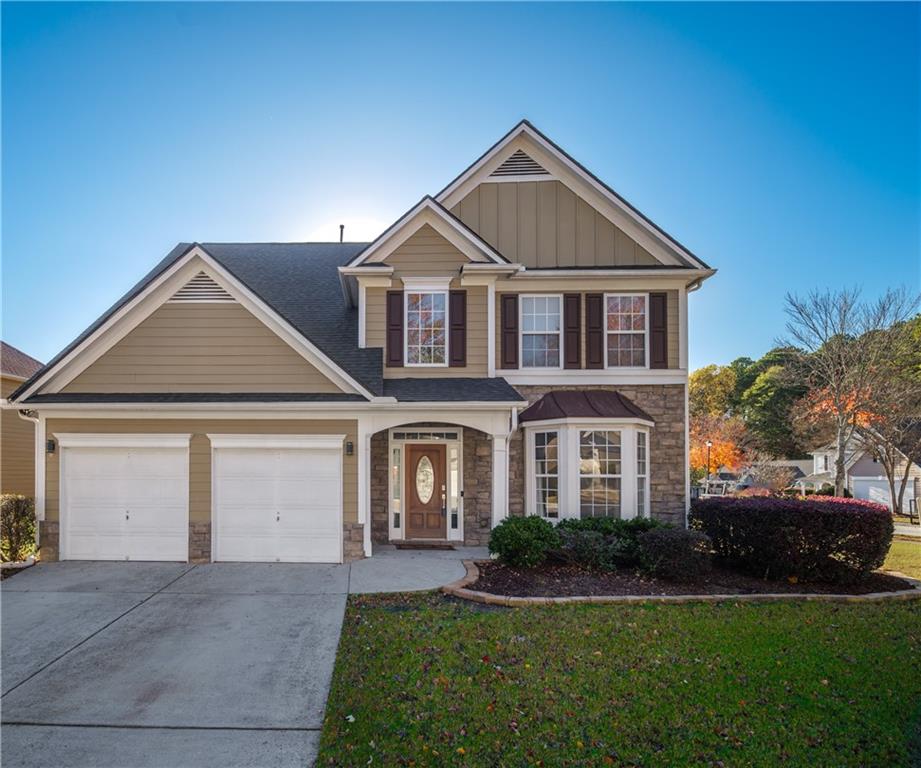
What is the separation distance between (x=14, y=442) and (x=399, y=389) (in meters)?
13.6

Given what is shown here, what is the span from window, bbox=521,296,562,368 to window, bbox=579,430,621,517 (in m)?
1.98

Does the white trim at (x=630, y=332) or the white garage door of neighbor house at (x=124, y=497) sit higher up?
the white trim at (x=630, y=332)

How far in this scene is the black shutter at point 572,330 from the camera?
12047mm

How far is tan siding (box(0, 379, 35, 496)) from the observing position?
52.5 ft

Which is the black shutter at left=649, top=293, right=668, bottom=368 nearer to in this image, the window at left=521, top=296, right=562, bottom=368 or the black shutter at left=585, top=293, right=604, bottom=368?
the black shutter at left=585, top=293, right=604, bottom=368

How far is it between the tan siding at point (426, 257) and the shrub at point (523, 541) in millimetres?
5601

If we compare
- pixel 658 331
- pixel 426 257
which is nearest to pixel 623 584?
pixel 658 331

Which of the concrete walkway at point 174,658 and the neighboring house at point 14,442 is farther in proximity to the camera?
the neighboring house at point 14,442

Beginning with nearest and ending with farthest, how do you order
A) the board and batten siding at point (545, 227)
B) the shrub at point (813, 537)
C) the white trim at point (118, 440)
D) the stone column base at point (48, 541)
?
the shrub at point (813, 537)
the stone column base at point (48, 541)
the white trim at point (118, 440)
the board and batten siding at point (545, 227)

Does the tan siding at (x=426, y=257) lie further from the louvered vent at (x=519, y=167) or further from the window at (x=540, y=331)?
the louvered vent at (x=519, y=167)

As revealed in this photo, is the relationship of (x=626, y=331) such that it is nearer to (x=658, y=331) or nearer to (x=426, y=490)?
(x=658, y=331)

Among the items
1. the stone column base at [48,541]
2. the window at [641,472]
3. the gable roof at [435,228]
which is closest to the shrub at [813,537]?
the window at [641,472]

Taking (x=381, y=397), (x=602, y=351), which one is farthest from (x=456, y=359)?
(x=602, y=351)

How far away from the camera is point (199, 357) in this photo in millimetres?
10117
